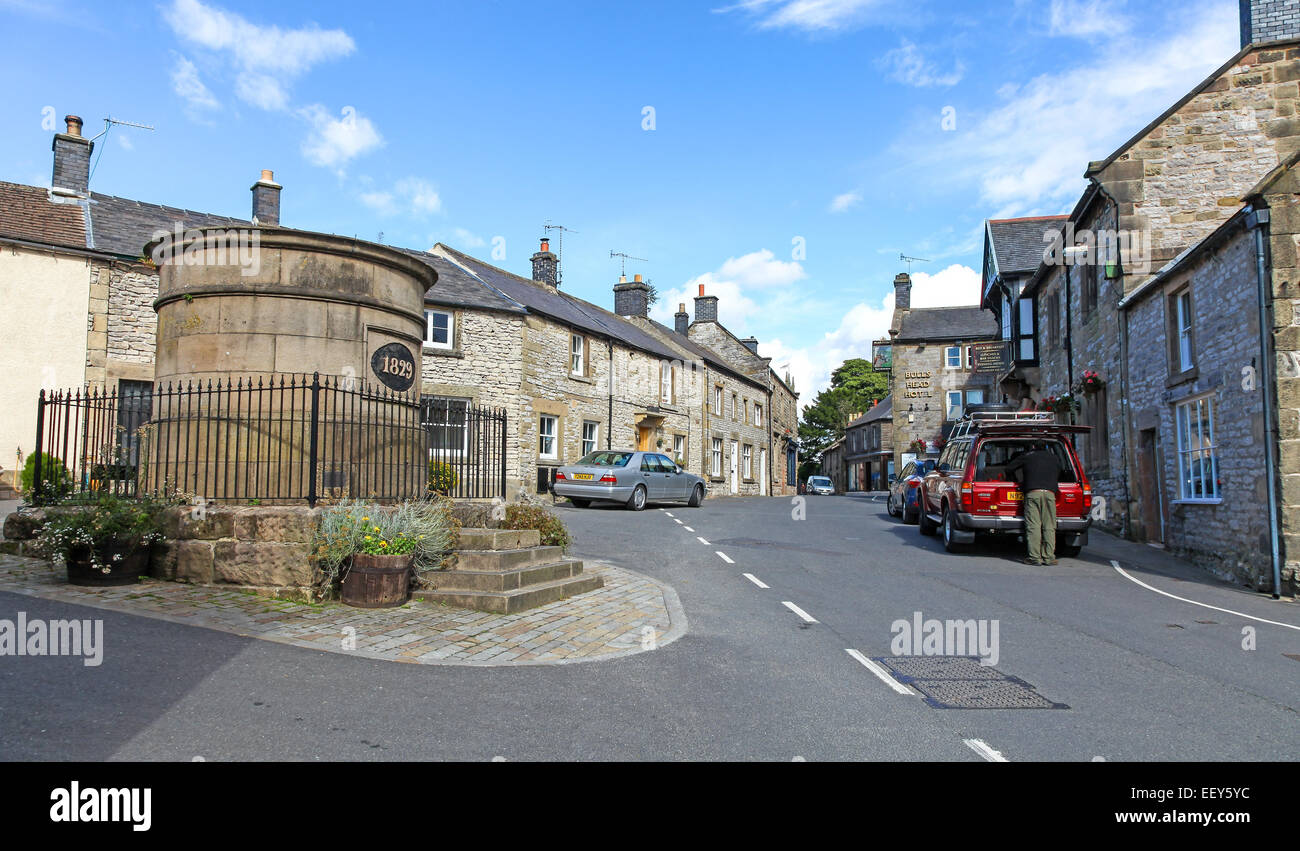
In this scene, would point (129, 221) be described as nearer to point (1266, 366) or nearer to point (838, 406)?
point (1266, 366)

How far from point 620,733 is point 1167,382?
1320cm

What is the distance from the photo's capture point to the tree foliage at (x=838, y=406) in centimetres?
7394

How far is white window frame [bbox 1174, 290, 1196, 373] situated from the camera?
1295 cm

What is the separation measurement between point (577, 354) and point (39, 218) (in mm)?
14456

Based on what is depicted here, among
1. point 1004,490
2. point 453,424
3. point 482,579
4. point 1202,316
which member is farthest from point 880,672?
point 1202,316

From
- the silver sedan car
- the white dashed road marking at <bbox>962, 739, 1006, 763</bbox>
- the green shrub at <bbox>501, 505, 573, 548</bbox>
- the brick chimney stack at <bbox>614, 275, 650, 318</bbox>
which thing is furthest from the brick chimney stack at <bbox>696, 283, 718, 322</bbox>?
the white dashed road marking at <bbox>962, 739, 1006, 763</bbox>

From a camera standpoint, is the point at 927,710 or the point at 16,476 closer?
the point at 927,710

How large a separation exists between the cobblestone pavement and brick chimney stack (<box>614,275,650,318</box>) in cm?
3032

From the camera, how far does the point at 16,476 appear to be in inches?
667

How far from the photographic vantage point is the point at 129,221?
20672mm
